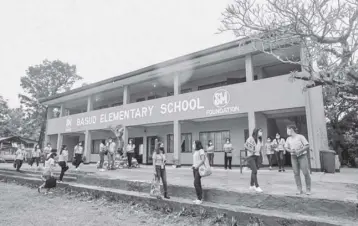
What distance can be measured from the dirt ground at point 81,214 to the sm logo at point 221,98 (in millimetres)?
7799

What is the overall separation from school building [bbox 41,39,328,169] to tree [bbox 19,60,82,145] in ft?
55.0

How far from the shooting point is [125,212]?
6.59 m

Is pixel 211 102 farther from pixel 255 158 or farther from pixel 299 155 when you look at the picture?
pixel 299 155

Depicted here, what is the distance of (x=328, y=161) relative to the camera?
9969mm

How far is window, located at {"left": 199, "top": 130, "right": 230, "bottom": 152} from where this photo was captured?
15.2 m

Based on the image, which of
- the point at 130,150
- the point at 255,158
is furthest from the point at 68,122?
the point at 255,158

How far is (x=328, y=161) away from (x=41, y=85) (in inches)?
1458

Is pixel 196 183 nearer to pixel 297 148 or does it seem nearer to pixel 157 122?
pixel 297 148

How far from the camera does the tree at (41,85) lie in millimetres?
35312

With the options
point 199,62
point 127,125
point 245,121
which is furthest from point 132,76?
point 245,121

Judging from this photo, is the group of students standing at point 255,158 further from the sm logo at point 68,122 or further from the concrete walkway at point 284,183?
the sm logo at point 68,122

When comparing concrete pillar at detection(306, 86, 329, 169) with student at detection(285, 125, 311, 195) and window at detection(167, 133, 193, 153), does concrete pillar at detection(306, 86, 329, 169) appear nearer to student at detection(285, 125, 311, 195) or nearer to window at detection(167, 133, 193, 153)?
student at detection(285, 125, 311, 195)

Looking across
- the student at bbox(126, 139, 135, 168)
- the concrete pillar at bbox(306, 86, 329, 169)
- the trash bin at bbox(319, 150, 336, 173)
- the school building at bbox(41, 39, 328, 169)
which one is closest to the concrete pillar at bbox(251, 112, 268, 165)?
the school building at bbox(41, 39, 328, 169)

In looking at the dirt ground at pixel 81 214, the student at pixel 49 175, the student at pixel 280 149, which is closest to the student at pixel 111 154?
the student at pixel 49 175
